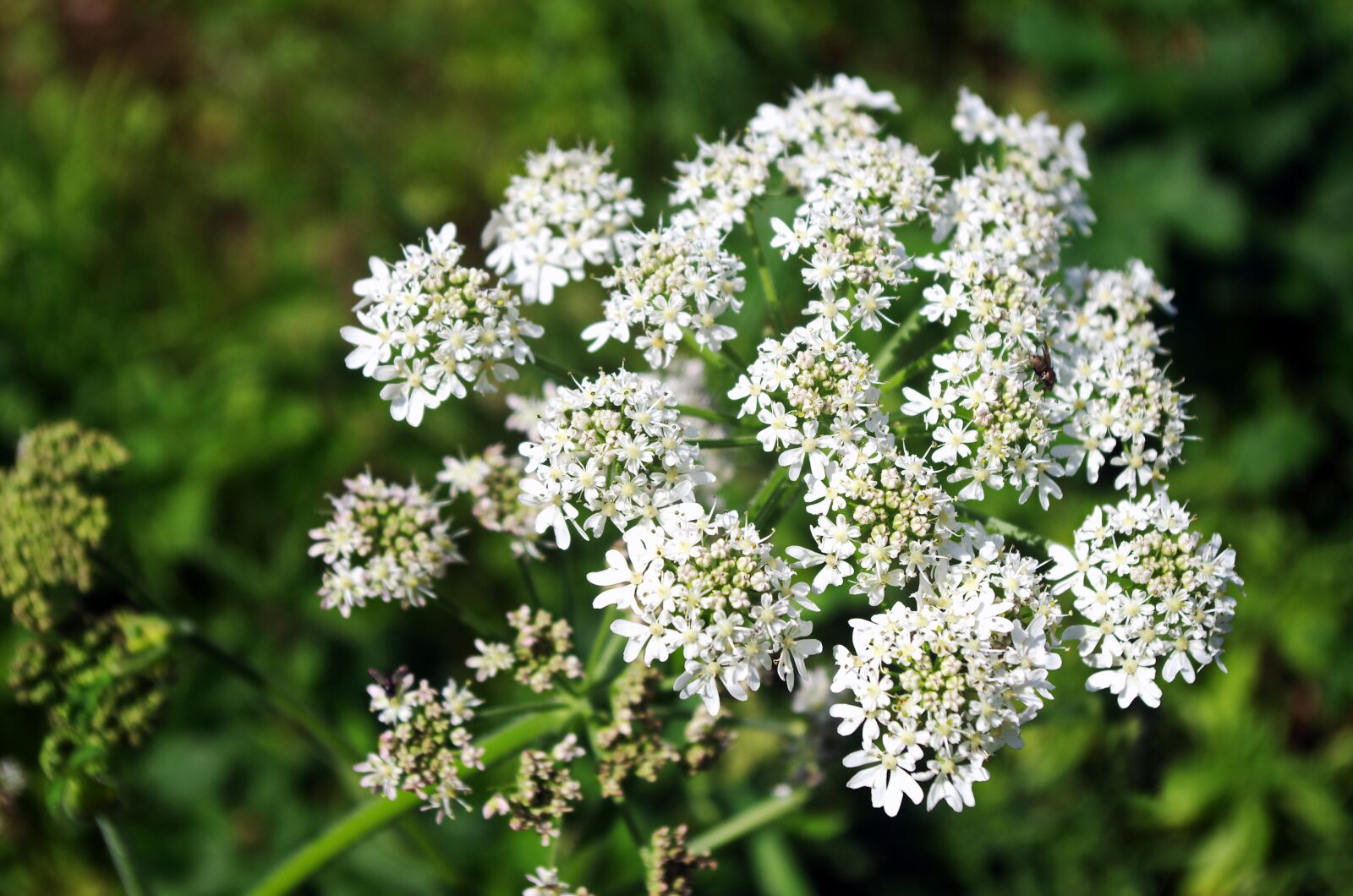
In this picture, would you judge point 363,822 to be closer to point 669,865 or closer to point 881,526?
point 669,865

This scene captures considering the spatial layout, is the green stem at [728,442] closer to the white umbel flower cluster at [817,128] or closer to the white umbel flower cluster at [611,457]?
the white umbel flower cluster at [611,457]

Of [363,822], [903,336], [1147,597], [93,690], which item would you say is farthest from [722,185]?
[93,690]

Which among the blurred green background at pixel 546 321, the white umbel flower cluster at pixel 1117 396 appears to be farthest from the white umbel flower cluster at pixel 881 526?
the blurred green background at pixel 546 321

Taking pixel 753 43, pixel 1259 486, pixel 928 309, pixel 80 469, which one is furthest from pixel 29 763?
pixel 1259 486

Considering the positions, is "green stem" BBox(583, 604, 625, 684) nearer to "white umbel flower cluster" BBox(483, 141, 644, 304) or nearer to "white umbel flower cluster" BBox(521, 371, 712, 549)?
"white umbel flower cluster" BBox(521, 371, 712, 549)

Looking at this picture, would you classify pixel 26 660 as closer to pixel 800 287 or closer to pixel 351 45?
pixel 800 287

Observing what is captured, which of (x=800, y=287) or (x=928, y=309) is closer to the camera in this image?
(x=928, y=309)

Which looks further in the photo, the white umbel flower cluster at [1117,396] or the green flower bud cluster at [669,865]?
the white umbel flower cluster at [1117,396]
